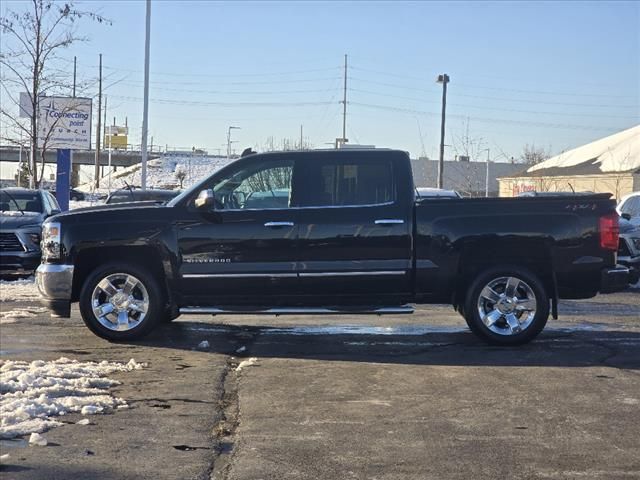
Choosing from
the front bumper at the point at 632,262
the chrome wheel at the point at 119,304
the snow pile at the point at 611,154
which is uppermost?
the snow pile at the point at 611,154

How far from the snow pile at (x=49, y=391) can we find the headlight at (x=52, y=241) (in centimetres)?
148

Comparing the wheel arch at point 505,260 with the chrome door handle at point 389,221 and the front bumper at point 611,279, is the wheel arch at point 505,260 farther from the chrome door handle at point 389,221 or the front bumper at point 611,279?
the chrome door handle at point 389,221

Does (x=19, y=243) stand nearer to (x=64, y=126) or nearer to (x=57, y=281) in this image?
(x=57, y=281)

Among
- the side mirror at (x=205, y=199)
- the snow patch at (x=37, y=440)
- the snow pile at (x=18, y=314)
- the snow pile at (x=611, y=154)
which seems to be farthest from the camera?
the snow pile at (x=611, y=154)

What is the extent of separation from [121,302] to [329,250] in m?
2.25

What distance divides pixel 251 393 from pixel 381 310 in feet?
7.52

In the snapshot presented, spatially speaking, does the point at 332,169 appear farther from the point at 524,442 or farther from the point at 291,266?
the point at 524,442

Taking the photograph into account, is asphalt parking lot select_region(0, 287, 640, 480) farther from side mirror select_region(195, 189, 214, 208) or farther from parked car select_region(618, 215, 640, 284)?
parked car select_region(618, 215, 640, 284)

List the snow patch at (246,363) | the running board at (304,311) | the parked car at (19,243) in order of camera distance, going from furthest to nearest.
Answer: the parked car at (19,243) < the running board at (304,311) < the snow patch at (246,363)

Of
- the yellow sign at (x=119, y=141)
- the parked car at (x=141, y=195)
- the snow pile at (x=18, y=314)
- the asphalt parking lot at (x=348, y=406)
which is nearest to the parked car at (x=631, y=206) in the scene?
the asphalt parking lot at (x=348, y=406)

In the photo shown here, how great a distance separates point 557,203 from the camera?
27.8ft

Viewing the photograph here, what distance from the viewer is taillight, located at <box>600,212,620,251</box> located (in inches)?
334

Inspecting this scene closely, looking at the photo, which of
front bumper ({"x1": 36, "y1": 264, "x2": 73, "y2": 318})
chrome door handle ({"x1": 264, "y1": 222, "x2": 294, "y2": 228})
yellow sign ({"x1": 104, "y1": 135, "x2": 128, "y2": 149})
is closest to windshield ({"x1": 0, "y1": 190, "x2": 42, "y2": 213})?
front bumper ({"x1": 36, "y1": 264, "x2": 73, "y2": 318})

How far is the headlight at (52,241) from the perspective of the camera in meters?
8.64
